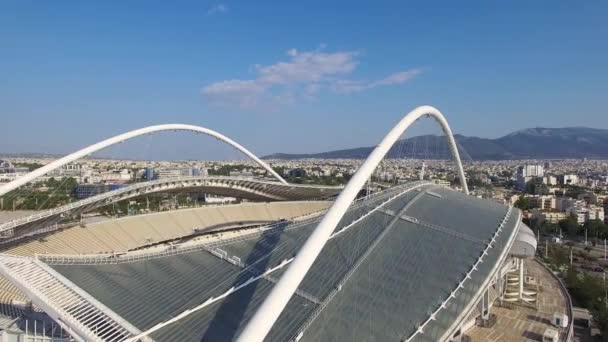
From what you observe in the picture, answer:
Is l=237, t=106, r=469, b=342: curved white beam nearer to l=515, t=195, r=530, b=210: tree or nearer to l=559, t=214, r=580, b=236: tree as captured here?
l=559, t=214, r=580, b=236: tree

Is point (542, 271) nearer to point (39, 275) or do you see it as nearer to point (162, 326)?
point (162, 326)

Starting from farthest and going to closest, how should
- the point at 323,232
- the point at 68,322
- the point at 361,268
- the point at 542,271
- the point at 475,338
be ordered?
1. the point at 542,271
2. the point at 475,338
3. the point at 361,268
4. the point at 68,322
5. the point at 323,232

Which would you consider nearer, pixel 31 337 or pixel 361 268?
pixel 31 337

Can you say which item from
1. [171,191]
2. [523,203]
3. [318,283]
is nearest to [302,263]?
[318,283]

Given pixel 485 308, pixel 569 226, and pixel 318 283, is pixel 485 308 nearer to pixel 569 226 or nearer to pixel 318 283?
pixel 318 283

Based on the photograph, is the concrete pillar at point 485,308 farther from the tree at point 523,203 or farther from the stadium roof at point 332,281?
the tree at point 523,203

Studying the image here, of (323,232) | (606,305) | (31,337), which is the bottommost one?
(606,305)

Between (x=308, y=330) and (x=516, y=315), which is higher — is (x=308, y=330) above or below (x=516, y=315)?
above

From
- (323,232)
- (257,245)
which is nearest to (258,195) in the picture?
(257,245)
